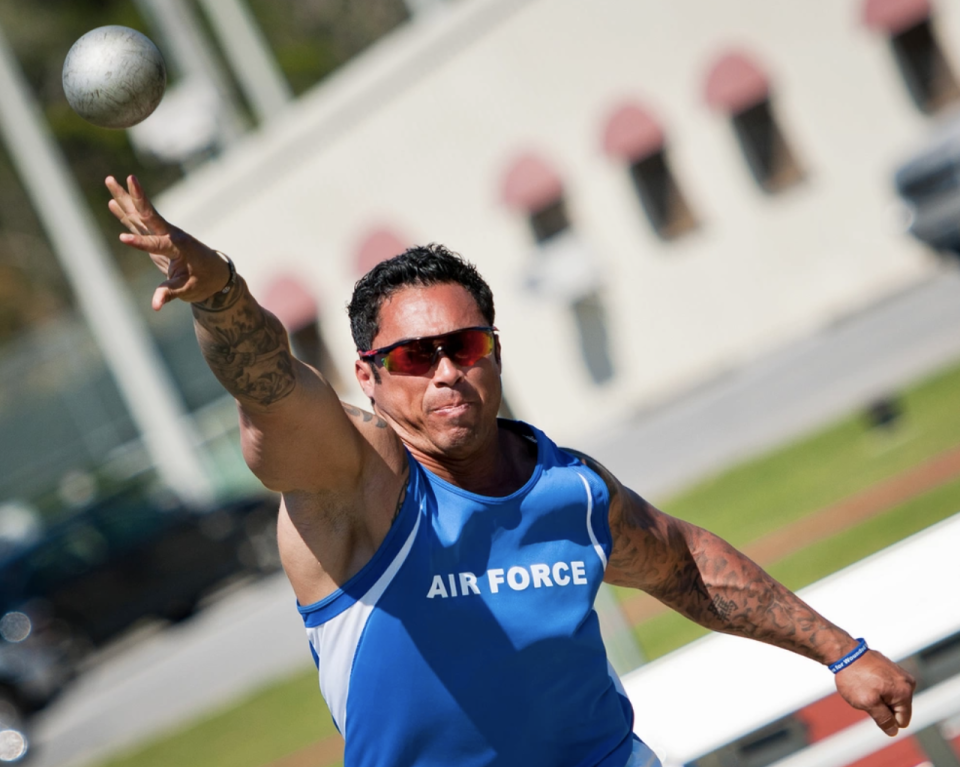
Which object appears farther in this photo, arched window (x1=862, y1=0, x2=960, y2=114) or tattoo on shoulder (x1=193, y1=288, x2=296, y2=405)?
arched window (x1=862, y1=0, x2=960, y2=114)

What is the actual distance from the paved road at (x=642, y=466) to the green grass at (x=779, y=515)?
2.35 ft

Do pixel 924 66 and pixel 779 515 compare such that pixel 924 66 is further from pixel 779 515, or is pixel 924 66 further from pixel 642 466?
pixel 779 515

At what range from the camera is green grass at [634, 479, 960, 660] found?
7.34 metres

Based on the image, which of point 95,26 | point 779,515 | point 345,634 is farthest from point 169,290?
point 95,26

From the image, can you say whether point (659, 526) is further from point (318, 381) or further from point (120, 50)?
point (120, 50)

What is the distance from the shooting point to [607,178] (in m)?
19.5

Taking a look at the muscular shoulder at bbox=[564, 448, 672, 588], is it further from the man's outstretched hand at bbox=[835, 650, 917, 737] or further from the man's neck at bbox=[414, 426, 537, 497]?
the man's outstretched hand at bbox=[835, 650, 917, 737]

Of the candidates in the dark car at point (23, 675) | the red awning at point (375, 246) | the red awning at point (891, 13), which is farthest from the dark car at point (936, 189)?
the dark car at point (23, 675)

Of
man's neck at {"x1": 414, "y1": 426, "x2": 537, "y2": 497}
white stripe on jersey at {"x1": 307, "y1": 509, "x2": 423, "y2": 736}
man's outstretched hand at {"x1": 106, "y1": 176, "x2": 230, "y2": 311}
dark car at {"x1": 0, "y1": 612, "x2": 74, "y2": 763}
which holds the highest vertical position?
man's outstretched hand at {"x1": 106, "y1": 176, "x2": 230, "y2": 311}

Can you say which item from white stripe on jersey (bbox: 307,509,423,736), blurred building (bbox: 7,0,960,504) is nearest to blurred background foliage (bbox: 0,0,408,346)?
blurred building (bbox: 7,0,960,504)

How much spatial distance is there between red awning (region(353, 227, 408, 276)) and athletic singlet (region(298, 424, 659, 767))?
55.7 ft

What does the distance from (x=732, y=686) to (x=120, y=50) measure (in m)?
2.16

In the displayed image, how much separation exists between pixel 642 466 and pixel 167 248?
1226cm

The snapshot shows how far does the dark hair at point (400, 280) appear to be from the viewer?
2.80 m
